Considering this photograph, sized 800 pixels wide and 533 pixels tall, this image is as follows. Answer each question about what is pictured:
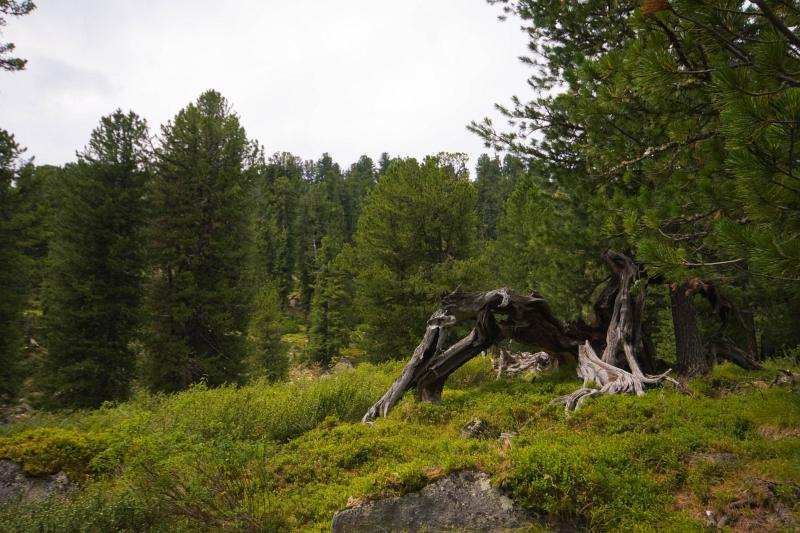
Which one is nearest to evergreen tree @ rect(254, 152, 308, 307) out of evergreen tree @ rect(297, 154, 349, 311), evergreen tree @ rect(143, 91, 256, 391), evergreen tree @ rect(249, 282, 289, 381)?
evergreen tree @ rect(297, 154, 349, 311)

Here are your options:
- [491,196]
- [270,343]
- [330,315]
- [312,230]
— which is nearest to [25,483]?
[270,343]

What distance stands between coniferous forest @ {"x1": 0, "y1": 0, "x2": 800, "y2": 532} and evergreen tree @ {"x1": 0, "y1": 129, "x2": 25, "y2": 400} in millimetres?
84

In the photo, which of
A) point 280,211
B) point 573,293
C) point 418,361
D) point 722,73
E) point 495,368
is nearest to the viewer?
point 722,73

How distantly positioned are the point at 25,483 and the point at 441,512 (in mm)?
5793

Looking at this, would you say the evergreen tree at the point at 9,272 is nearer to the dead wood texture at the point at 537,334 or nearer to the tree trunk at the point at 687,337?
the dead wood texture at the point at 537,334

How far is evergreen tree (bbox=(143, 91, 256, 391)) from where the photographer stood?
16.1 meters

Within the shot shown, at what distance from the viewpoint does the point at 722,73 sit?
3.20 metres

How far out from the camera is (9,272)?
16188 mm

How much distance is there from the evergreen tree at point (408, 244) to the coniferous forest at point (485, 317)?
0.12m

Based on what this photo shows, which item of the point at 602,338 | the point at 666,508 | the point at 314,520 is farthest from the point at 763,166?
the point at 602,338

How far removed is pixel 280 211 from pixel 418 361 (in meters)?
57.4

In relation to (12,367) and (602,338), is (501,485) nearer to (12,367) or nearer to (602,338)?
(602,338)

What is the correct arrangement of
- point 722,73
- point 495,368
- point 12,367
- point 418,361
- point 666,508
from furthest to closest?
1. point 12,367
2. point 495,368
3. point 418,361
4. point 666,508
5. point 722,73

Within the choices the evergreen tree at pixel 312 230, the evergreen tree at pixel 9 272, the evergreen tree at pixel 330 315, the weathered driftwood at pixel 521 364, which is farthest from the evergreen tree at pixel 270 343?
the evergreen tree at pixel 312 230
